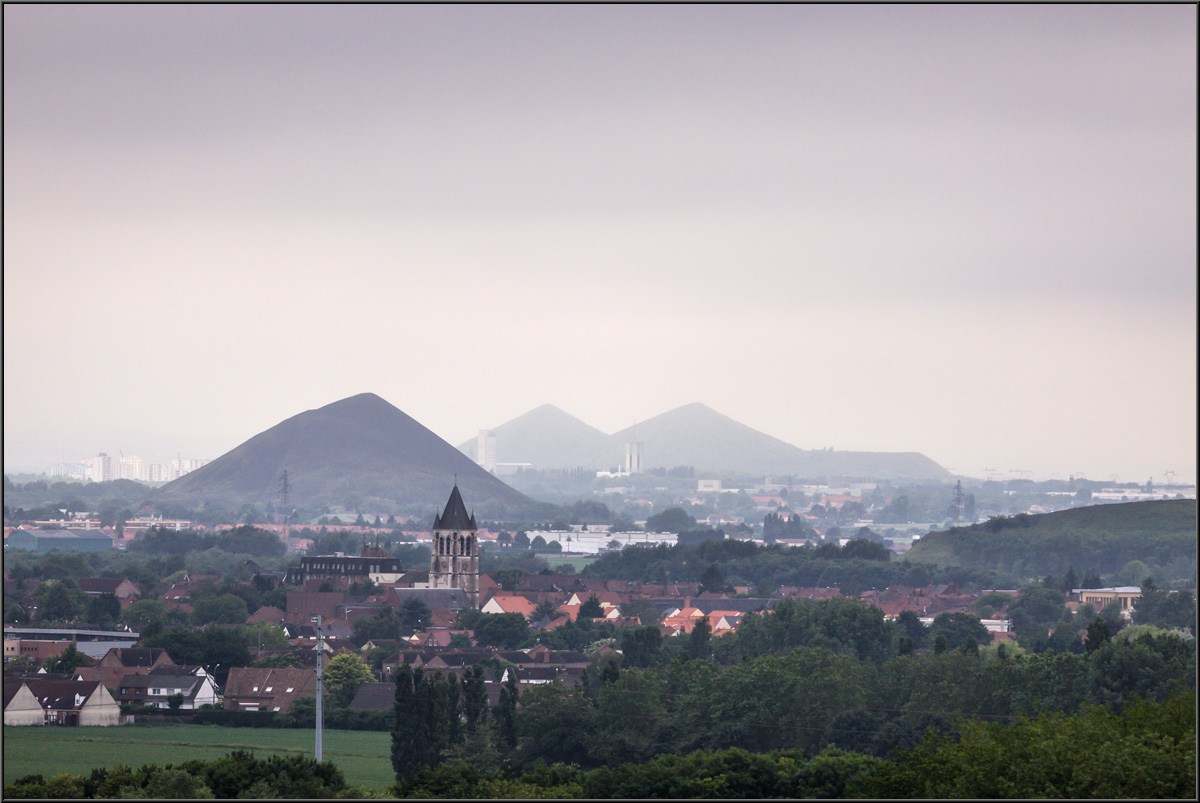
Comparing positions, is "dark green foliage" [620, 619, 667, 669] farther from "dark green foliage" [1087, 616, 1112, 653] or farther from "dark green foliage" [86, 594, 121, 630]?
"dark green foliage" [86, 594, 121, 630]

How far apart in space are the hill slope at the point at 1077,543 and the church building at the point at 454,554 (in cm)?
3775

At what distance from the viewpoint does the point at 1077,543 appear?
102938 millimetres

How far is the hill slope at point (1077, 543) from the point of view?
100500 millimetres

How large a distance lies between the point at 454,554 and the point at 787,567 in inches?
948

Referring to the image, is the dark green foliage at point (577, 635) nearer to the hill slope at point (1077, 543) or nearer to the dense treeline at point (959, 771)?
the dense treeline at point (959, 771)

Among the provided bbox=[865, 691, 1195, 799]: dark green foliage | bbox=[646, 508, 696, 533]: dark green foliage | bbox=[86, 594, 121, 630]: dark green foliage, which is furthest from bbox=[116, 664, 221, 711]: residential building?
bbox=[646, 508, 696, 533]: dark green foliage

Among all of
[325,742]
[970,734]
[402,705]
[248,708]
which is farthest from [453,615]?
[970,734]

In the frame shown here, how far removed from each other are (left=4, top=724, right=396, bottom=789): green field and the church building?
133ft

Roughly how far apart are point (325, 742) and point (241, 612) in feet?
107

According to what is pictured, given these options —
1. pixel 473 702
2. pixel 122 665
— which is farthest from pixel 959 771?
pixel 122 665

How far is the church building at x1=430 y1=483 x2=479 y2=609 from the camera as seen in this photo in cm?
7581

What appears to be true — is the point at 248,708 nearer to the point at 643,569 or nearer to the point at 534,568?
the point at 643,569

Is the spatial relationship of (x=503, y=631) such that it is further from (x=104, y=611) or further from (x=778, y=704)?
(x=778, y=704)

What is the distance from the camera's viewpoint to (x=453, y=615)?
65.6m
